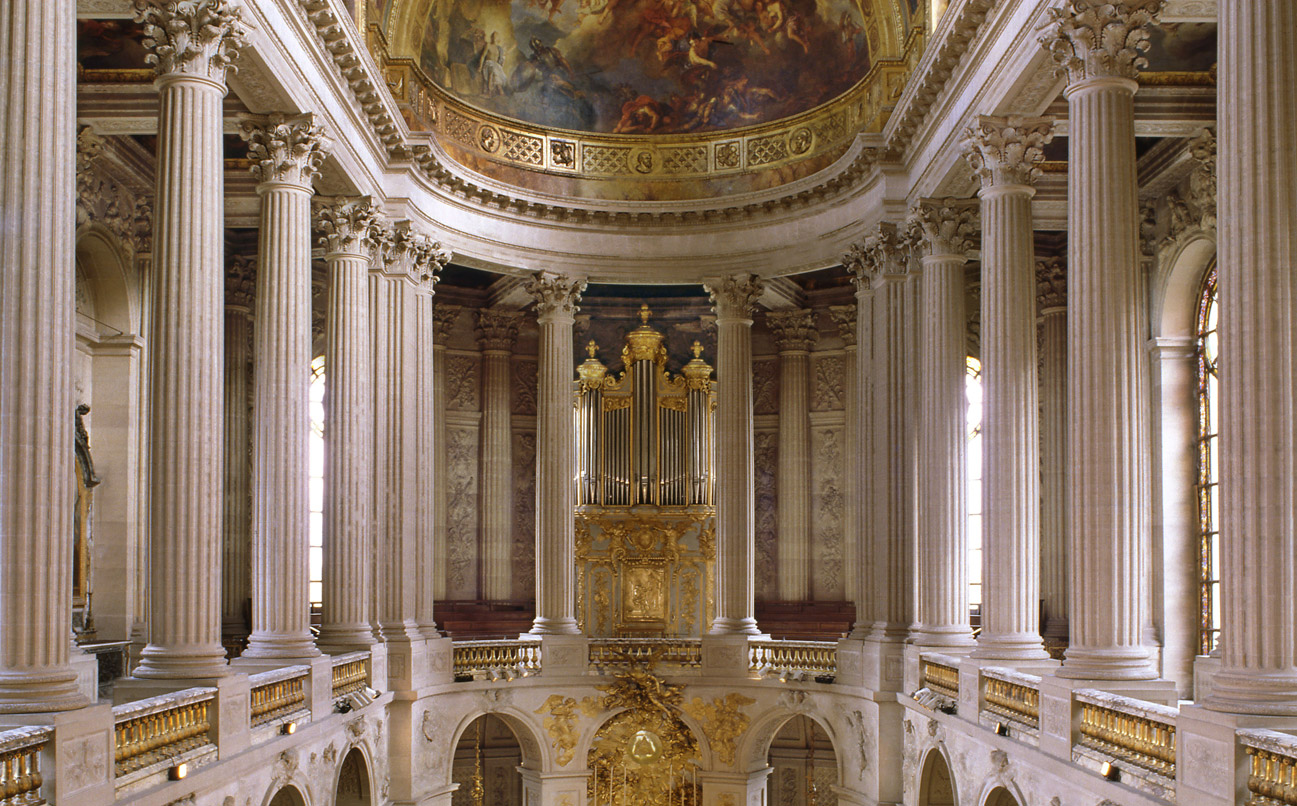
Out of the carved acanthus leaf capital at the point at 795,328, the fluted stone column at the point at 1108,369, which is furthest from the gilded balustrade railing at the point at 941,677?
the carved acanthus leaf capital at the point at 795,328

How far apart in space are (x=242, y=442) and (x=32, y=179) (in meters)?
19.0

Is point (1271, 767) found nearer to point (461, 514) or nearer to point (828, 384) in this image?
point (828, 384)

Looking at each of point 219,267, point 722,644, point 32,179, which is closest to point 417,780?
point 722,644

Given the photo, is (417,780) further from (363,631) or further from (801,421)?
(801,421)

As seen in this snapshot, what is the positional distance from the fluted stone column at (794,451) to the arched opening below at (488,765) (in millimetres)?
8208

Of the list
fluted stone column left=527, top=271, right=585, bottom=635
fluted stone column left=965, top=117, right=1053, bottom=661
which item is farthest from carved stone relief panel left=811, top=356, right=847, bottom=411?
fluted stone column left=965, top=117, right=1053, bottom=661

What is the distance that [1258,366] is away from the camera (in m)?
12.2

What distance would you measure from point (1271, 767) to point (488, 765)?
997 inches

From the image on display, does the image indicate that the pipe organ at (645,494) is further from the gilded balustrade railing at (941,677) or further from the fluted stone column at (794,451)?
the gilded balustrade railing at (941,677)

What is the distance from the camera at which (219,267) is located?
55.9 ft

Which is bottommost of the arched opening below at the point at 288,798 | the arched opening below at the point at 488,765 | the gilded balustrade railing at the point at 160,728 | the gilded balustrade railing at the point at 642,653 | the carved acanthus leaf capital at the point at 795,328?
the arched opening below at the point at 488,765

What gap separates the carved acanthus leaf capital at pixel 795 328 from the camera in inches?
1383

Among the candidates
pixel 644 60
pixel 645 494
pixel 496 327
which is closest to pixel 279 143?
pixel 644 60

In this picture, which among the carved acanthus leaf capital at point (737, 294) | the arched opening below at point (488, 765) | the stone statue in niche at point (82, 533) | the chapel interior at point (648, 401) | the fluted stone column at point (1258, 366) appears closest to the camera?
the fluted stone column at point (1258, 366)
